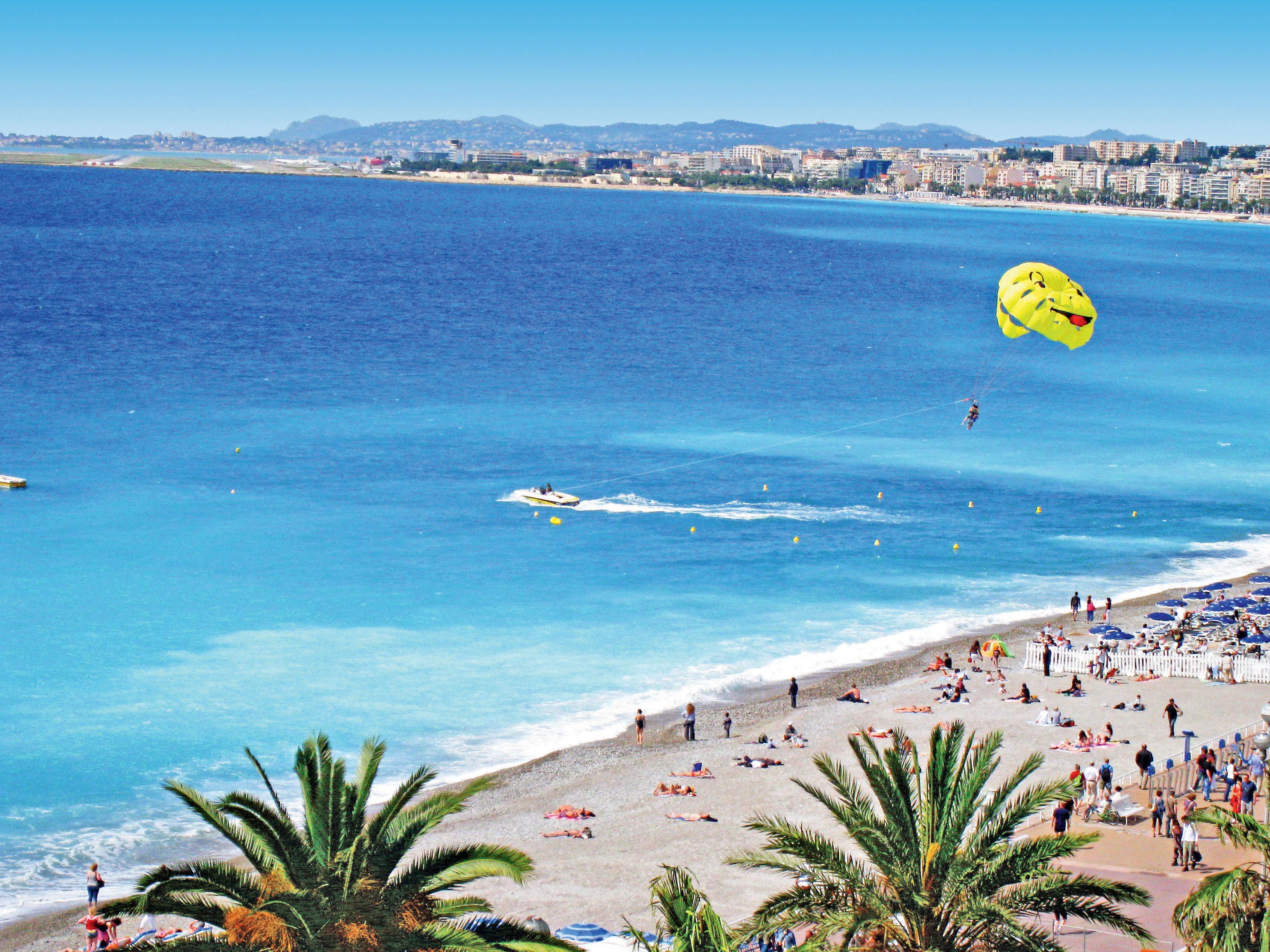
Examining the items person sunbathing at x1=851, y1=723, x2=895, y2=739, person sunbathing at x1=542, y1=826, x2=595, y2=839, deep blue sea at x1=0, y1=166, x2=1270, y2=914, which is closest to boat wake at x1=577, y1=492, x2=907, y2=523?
deep blue sea at x1=0, y1=166, x2=1270, y2=914

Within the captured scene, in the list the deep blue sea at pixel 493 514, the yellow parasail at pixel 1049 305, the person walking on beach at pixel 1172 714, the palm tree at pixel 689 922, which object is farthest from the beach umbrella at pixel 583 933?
the yellow parasail at pixel 1049 305

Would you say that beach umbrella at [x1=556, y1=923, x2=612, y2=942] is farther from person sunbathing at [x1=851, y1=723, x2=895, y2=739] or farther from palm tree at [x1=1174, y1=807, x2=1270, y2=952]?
person sunbathing at [x1=851, y1=723, x2=895, y2=739]

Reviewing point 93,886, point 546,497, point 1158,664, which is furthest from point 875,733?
point 546,497

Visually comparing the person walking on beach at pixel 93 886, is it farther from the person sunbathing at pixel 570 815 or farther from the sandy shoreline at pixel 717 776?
the person sunbathing at pixel 570 815

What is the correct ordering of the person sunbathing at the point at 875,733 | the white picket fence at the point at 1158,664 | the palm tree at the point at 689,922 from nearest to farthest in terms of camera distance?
the palm tree at the point at 689,922 → the person sunbathing at the point at 875,733 → the white picket fence at the point at 1158,664

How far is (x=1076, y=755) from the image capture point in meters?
29.6

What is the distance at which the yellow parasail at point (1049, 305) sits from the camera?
37125 mm

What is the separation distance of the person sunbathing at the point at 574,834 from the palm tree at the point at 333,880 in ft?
43.5

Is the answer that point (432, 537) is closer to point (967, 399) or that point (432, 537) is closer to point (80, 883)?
point (80, 883)

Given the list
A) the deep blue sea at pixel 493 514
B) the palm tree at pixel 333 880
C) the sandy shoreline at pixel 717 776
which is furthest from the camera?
the deep blue sea at pixel 493 514

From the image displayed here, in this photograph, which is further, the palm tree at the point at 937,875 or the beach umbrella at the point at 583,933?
the beach umbrella at the point at 583,933

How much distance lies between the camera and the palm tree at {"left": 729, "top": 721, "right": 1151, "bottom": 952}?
1337cm

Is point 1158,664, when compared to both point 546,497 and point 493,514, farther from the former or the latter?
point 493,514

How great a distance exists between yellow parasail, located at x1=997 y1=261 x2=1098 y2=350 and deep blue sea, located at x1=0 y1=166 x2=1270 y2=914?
10197 millimetres
